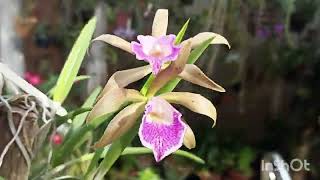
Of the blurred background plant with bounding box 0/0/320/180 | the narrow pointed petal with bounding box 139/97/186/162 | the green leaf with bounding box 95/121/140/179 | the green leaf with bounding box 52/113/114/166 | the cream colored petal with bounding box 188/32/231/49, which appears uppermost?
the cream colored petal with bounding box 188/32/231/49

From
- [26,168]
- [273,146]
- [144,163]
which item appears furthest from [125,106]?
[273,146]

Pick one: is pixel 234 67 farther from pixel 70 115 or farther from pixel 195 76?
pixel 195 76

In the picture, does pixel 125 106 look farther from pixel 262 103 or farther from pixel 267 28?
pixel 262 103

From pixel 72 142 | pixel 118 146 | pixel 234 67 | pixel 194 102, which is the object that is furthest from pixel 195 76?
pixel 234 67

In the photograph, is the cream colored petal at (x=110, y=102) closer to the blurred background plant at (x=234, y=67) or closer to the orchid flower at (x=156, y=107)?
the orchid flower at (x=156, y=107)

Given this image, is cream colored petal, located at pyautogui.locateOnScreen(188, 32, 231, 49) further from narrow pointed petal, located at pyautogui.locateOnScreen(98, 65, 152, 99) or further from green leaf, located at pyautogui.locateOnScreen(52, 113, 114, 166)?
green leaf, located at pyautogui.locateOnScreen(52, 113, 114, 166)

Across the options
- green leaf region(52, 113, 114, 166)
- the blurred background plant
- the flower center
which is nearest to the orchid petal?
the flower center

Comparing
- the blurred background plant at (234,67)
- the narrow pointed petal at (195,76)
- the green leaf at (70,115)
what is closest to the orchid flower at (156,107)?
the narrow pointed petal at (195,76)
